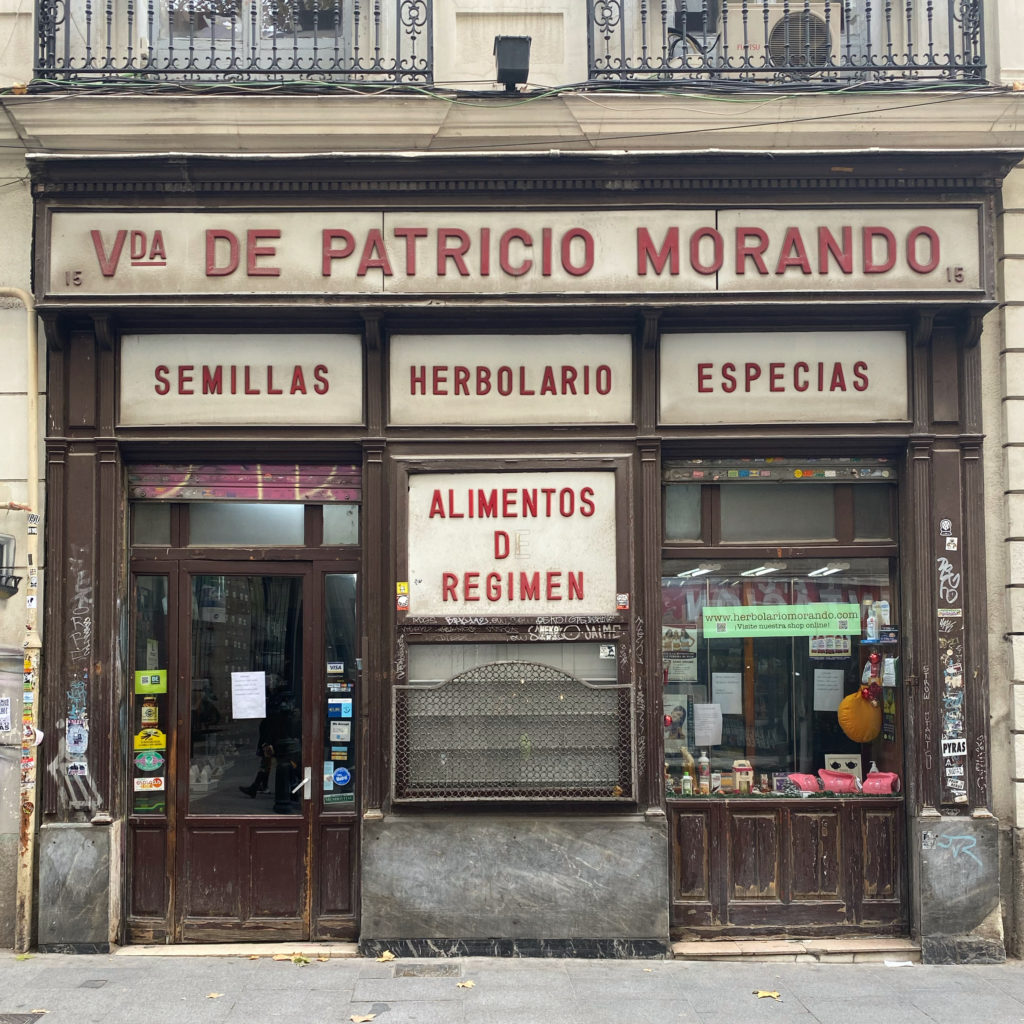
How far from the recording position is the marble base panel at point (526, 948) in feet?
24.0

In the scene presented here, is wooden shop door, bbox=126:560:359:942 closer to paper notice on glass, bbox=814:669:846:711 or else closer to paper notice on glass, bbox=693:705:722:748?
paper notice on glass, bbox=693:705:722:748

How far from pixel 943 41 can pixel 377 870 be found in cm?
685

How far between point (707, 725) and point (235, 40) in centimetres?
592

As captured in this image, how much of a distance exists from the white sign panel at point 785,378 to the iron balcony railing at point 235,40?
2.64 m

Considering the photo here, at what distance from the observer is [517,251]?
7.61 m

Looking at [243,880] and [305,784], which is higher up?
[305,784]

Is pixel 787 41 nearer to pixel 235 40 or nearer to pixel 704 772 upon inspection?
pixel 235 40

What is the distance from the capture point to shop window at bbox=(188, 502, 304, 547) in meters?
7.86

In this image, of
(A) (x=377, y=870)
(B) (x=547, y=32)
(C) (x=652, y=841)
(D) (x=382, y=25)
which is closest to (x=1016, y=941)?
(C) (x=652, y=841)

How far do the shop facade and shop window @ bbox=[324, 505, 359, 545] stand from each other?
15 millimetres

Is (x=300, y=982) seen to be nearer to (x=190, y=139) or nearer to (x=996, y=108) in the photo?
(x=190, y=139)

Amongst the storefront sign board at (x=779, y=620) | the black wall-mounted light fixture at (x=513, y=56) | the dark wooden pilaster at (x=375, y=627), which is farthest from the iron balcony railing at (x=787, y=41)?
the storefront sign board at (x=779, y=620)

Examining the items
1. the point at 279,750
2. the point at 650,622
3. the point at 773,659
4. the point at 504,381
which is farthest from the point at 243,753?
the point at 773,659

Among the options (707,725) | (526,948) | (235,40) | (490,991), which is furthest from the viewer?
(235,40)
